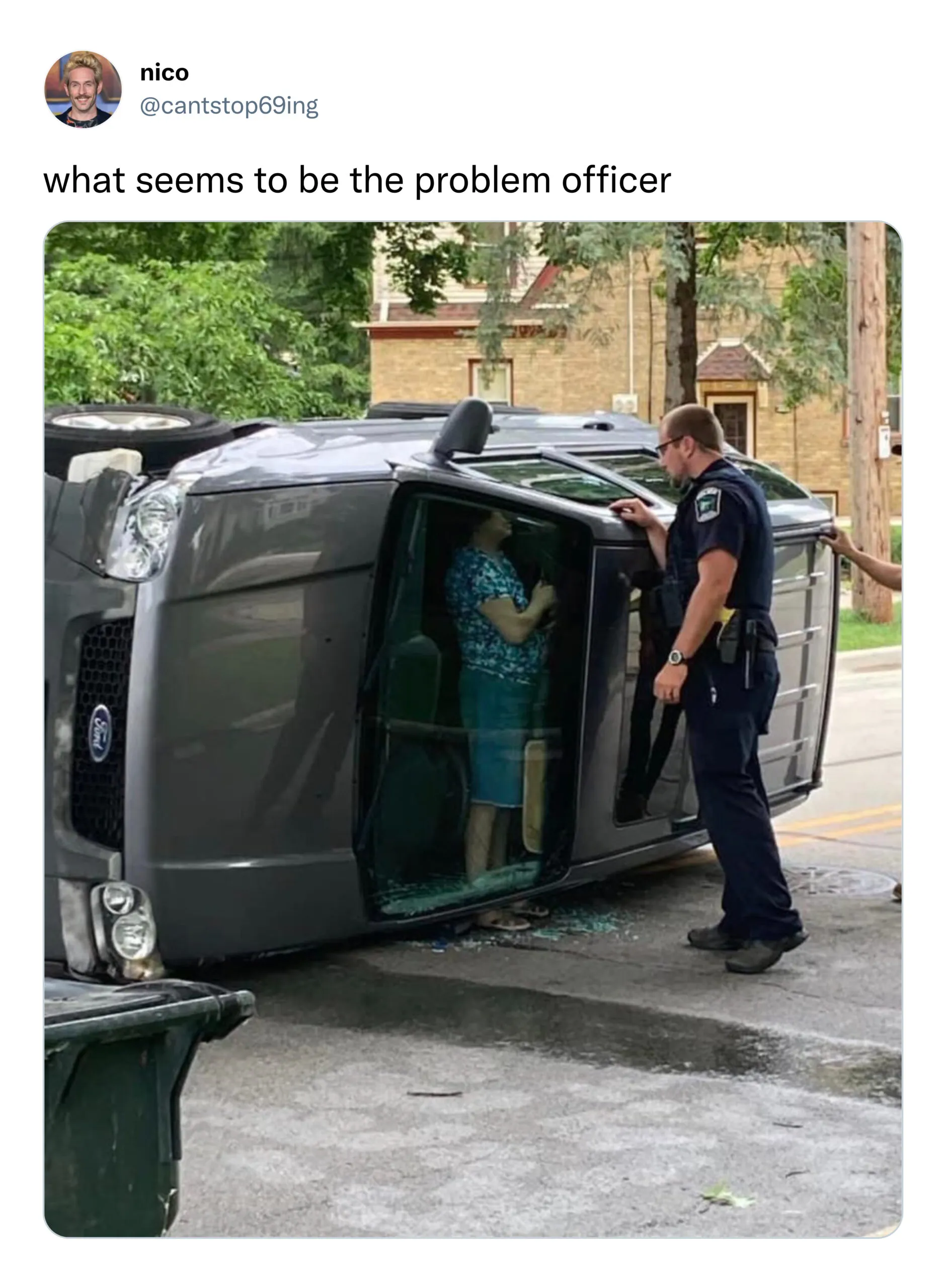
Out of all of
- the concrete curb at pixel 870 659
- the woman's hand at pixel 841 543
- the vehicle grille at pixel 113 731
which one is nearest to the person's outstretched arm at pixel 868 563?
the woman's hand at pixel 841 543

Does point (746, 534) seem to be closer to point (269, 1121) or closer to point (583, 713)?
point (583, 713)

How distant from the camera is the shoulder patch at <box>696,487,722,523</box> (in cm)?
437

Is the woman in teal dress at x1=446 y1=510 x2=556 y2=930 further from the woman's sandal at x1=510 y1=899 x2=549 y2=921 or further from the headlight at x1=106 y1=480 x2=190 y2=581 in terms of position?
the headlight at x1=106 y1=480 x2=190 y2=581

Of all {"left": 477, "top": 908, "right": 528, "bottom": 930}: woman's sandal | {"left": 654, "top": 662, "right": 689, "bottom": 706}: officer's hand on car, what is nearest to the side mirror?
{"left": 654, "top": 662, "right": 689, "bottom": 706}: officer's hand on car

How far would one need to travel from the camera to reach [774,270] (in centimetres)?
396

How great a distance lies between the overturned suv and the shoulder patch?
0.38ft

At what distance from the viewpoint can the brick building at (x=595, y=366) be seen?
4012 mm

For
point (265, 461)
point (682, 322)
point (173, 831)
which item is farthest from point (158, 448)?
point (682, 322)

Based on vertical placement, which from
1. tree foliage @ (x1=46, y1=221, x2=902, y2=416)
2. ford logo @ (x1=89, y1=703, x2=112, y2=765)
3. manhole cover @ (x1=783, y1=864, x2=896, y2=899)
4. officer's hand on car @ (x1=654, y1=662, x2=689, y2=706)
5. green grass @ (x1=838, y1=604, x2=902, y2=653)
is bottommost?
manhole cover @ (x1=783, y1=864, x2=896, y2=899)

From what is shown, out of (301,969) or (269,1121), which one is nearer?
(269,1121)

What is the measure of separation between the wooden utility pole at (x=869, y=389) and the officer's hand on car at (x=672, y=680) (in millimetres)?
562

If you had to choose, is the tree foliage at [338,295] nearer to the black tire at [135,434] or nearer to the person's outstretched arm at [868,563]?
the black tire at [135,434]
